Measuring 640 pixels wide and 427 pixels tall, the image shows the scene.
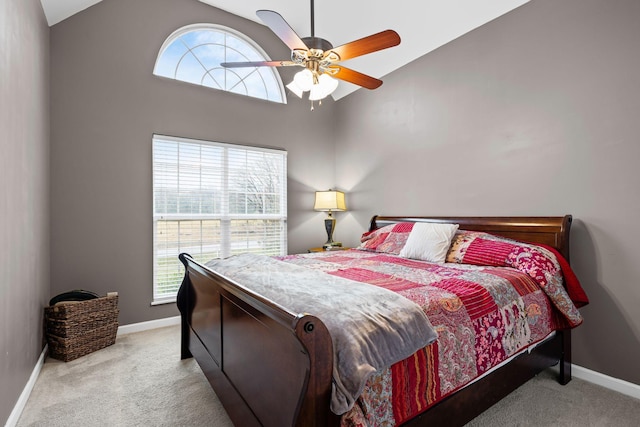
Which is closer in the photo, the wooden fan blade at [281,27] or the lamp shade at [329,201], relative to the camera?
the wooden fan blade at [281,27]

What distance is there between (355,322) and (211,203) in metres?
2.93

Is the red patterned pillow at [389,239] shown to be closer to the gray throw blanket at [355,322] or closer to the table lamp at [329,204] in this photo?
the table lamp at [329,204]

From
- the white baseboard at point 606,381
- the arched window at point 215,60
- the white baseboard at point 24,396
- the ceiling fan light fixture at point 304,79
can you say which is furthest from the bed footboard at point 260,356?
the arched window at point 215,60

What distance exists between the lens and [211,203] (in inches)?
146

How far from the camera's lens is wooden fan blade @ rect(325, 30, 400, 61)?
189 cm

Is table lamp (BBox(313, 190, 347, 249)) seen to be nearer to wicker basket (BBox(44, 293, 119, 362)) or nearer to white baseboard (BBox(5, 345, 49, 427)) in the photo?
wicker basket (BBox(44, 293, 119, 362))

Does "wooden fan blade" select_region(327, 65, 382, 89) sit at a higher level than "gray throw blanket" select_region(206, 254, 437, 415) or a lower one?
higher

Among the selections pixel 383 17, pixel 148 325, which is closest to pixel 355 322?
pixel 148 325

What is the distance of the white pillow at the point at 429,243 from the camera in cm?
262

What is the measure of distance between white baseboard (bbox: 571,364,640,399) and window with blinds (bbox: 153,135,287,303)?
10.2 feet

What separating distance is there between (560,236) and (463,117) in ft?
4.59

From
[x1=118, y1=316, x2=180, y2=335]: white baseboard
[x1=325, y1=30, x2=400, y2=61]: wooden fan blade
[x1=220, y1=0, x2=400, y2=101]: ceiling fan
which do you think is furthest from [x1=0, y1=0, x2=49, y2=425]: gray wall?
[x1=325, y1=30, x2=400, y2=61]: wooden fan blade

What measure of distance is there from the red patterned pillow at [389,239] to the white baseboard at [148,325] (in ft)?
7.19

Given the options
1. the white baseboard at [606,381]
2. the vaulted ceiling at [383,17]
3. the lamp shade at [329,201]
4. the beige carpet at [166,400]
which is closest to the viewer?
the beige carpet at [166,400]
